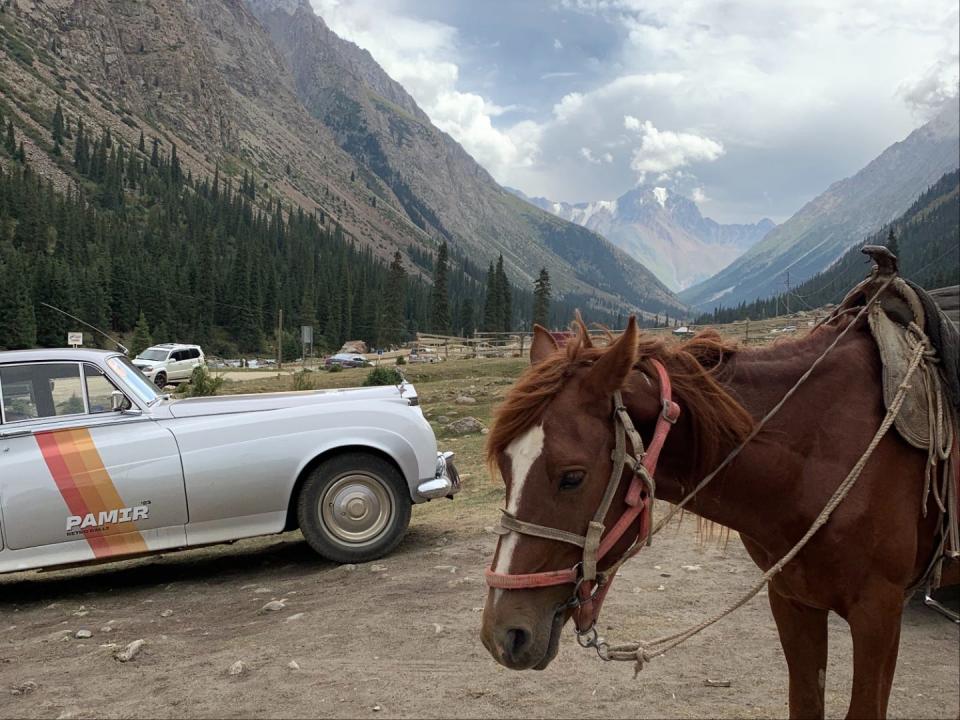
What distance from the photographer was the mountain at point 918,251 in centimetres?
12006

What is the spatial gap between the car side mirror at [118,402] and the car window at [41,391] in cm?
27

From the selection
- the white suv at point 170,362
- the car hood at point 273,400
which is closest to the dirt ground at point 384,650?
the car hood at point 273,400

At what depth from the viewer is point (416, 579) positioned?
5473mm

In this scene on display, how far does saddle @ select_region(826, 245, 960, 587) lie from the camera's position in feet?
7.43

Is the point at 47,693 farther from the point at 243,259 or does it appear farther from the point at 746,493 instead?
the point at 243,259

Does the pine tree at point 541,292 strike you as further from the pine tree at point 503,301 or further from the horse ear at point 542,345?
the horse ear at point 542,345

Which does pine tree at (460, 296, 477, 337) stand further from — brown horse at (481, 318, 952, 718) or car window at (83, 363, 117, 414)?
brown horse at (481, 318, 952, 718)

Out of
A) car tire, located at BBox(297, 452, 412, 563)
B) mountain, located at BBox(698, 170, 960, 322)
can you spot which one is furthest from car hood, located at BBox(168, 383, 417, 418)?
mountain, located at BBox(698, 170, 960, 322)

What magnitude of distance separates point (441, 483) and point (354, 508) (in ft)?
2.86

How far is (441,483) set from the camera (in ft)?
20.5

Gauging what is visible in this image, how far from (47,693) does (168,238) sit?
104105 mm

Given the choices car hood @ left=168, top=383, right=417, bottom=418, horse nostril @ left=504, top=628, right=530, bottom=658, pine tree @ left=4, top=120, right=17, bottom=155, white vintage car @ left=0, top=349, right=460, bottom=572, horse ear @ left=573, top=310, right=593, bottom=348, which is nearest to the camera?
horse nostril @ left=504, top=628, right=530, bottom=658

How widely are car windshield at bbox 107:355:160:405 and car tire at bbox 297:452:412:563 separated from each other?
1777 millimetres

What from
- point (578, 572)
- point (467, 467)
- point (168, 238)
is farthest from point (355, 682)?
point (168, 238)
